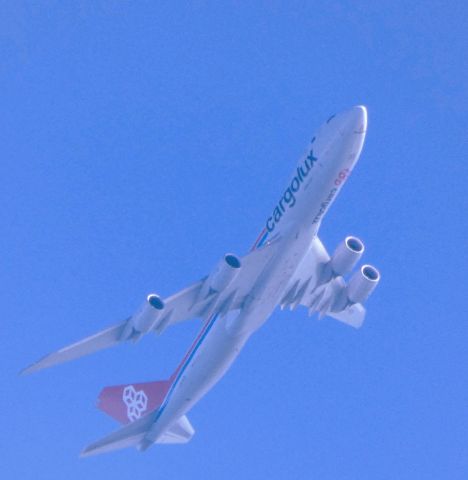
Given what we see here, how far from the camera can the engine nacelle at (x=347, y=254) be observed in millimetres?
33344

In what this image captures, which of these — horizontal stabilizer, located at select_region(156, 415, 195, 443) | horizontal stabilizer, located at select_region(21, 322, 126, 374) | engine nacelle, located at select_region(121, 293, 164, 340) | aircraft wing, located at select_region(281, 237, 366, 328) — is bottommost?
horizontal stabilizer, located at select_region(21, 322, 126, 374)

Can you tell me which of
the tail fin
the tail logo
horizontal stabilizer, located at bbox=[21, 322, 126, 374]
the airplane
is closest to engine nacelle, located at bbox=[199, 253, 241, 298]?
the airplane

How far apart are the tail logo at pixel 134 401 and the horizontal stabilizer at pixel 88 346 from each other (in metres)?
9.38

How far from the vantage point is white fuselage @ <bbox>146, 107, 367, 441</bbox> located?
97.1 ft

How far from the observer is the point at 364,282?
113 ft

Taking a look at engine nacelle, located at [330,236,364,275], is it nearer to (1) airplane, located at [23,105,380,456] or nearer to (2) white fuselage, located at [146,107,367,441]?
(1) airplane, located at [23,105,380,456]

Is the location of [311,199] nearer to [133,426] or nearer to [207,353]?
[207,353]

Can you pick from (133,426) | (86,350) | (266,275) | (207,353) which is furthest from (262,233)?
(133,426)

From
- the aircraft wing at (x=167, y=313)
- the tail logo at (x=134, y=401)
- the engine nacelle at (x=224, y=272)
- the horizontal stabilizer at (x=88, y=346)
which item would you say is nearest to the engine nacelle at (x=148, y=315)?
the aircraft wing at (x=167, y=313)

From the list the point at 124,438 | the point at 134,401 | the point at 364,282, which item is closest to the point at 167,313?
the point at 364,282

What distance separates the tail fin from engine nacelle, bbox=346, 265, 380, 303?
1006 centimetres

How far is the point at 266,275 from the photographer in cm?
3250

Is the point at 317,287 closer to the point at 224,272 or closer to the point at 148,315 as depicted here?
the point at 224,272

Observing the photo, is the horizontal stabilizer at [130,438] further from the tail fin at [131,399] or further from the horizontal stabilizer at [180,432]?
the tail fin at [131,399]
